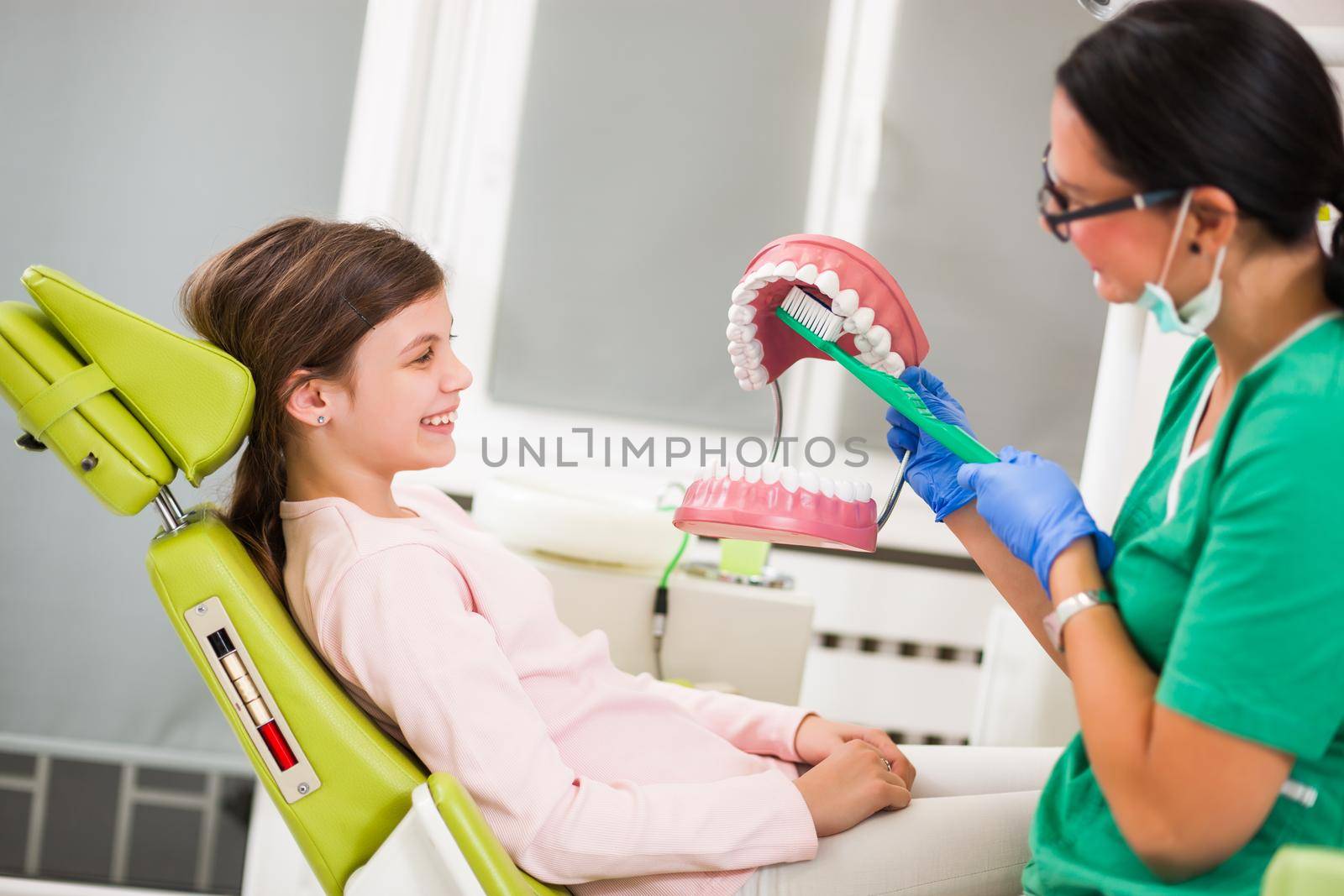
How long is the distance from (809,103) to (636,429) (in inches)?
33.9

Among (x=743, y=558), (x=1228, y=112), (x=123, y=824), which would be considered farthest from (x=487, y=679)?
(x=123, y=824)

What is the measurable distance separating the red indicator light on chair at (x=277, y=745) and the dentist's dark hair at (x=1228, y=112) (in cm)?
88

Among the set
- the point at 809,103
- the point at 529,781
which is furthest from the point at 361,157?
the point at 529,781

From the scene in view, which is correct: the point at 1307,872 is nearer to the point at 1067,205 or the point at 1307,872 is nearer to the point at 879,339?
the point at 1067,205

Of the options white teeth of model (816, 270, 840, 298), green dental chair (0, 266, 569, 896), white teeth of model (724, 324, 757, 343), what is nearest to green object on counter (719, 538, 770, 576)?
white teeth of model (724, 324, 757, 343)

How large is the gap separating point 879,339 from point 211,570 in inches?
29.2

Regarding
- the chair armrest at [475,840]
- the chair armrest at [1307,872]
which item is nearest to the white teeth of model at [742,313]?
the chair armrest at [475,840]

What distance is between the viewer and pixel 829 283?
1149mm

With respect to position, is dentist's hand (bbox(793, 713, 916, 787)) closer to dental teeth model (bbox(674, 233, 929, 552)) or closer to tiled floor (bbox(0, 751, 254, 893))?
dental teeth model (bbox(674, 233, 929, 552))

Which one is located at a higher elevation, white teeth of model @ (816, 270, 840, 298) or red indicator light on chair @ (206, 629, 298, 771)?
white teeth of model @ (816, 270, 840, 298)

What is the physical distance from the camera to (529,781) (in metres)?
0.95

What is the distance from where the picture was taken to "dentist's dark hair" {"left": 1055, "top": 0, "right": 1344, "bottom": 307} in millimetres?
773

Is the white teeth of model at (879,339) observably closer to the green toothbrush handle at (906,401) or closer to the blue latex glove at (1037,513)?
the green toothbrush handle at (906,401)

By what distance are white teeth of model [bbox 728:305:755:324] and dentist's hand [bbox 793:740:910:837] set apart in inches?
19.7
